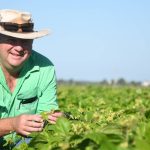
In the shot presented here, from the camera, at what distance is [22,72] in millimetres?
5062

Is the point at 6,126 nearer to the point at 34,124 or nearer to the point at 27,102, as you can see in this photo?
the point at 34,124

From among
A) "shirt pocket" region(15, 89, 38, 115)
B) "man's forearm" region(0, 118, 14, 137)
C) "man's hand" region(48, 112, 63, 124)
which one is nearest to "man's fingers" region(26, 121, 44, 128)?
"man's hand" region(48, 112, 63, 124)

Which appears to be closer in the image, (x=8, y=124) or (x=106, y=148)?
(x=106, y=148)

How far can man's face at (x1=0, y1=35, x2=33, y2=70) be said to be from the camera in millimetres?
4699

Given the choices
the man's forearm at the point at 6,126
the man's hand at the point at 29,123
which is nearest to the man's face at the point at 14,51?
the man's forearm at the point at 6,126

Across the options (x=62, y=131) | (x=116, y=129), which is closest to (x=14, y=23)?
(x=62, y=131)

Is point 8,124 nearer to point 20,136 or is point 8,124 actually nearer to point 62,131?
point 20,136

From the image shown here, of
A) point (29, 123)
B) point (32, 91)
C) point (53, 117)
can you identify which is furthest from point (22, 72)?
point (29, 123)

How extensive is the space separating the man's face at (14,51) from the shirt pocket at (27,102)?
313 millimetres

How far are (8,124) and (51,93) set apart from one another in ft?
2.56

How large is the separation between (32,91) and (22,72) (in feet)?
0.64

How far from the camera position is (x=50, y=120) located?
422 centimetres

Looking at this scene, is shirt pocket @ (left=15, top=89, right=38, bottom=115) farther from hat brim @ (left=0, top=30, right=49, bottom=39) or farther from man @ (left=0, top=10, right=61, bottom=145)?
hat brim @ (left=0, top=30, right=49, bottom=39)

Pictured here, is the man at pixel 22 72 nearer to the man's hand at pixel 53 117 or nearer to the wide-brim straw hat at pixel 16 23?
the wide-brim straw hat at pixel 16 23
